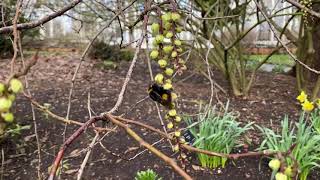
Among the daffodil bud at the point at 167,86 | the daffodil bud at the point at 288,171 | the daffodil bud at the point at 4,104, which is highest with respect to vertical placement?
the daffodil bud at the point at 4,104

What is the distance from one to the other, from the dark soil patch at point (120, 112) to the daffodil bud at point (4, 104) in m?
1.14

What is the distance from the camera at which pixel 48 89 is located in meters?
5.21

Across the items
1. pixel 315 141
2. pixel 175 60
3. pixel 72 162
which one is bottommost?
pixel 72 162

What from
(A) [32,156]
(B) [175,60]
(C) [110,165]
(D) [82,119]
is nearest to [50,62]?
(D) [82,119]

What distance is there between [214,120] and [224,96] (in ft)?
5.34

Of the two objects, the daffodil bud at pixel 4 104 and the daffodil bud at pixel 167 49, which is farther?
the daffodil bud at pixel 167 49

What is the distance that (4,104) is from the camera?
502 millimetres

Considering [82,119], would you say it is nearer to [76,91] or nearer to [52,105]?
[52,105]

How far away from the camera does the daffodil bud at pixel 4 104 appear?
0.50m

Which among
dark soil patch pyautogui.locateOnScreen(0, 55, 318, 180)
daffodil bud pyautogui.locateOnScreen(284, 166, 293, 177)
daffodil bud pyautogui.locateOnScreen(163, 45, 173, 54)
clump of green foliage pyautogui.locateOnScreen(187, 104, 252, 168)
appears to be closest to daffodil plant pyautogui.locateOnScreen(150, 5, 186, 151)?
daffodil bud pyautogui.locateOnScreen(163, 45, 173, 54)

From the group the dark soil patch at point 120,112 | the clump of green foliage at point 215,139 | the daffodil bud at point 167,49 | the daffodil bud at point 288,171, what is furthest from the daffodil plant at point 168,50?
the clump of green foliage at point 215,139

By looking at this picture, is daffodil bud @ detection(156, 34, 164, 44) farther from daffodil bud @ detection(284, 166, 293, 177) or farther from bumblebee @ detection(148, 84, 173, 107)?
daffodil bud @ detection(284, 166, 293, 177)

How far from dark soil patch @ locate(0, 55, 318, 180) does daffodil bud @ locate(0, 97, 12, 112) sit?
44.8 inches

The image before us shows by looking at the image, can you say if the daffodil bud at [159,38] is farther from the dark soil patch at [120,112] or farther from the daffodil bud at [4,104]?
the dark soil patch at [120,112]
